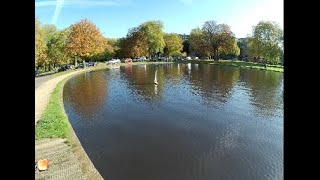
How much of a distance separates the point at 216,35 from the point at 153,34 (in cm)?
1995

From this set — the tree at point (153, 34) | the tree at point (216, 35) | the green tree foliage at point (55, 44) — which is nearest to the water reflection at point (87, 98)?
the green tree foliage at point (55, 44)

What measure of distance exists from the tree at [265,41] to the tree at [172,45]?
39815mm

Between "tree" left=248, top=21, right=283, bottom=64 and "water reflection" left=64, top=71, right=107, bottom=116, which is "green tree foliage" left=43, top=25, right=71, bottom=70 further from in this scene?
"tree" left=248, top=21, right=283, bottom=64

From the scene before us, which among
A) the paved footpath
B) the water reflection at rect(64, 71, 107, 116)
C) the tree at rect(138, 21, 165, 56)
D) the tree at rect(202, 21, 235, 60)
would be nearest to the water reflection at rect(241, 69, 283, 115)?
the water reflection at rect(64, 71, 107, 116)

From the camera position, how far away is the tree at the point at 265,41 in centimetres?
6957

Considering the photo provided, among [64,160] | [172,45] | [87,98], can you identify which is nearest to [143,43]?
[172,45]

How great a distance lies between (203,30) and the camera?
102562mm

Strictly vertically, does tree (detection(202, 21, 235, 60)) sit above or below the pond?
above

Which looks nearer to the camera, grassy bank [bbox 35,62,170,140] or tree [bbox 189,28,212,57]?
grassy bank [bbox 35,62,170,140]

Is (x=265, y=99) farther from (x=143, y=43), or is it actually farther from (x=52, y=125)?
(x=143, y=43)

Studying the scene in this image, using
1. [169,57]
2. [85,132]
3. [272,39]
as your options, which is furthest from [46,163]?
[169,57]

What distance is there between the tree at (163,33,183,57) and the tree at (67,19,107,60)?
43.1 meters

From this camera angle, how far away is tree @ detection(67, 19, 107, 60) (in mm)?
68137
